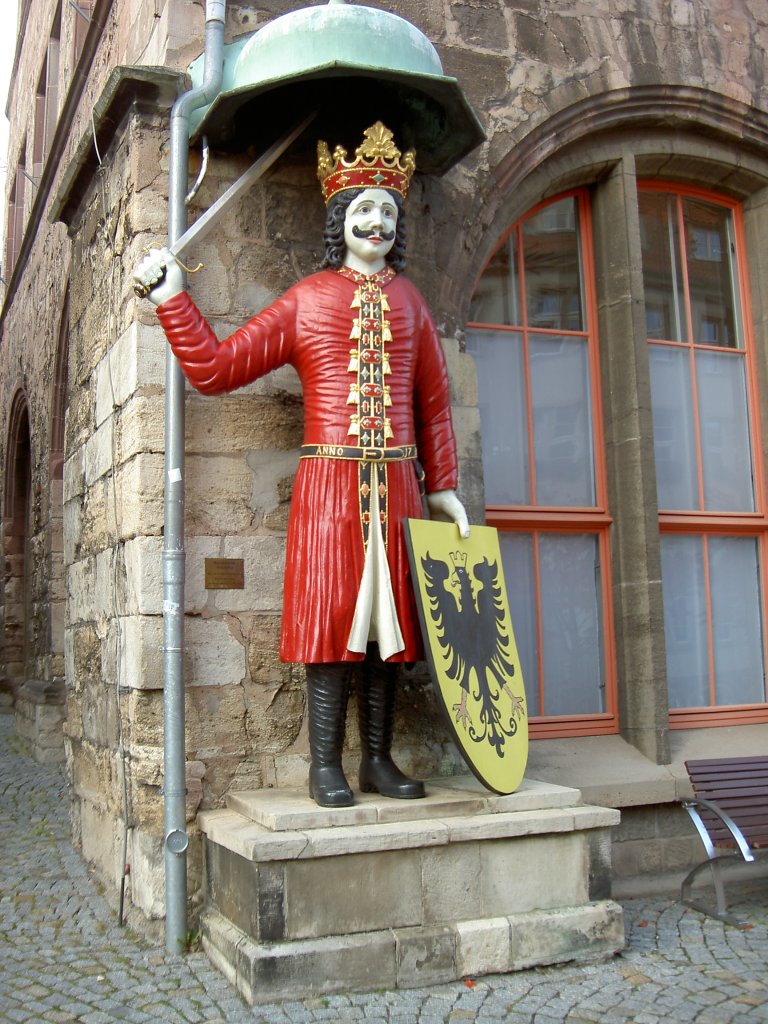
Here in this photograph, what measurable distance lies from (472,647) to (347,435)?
0.90m

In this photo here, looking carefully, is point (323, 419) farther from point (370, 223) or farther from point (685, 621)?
point (685, 621)

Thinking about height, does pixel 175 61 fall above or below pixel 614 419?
above

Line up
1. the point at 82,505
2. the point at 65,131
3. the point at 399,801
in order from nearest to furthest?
the point at 399,801 < the point at 82,505 < the point at 65,131

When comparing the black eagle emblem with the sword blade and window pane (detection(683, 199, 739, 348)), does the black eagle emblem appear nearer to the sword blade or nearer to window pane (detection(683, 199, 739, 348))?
the sword blade

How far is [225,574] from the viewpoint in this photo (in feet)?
13.4

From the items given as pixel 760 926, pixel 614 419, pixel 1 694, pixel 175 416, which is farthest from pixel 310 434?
pixel 1 694

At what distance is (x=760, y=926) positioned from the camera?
4156 millimetres

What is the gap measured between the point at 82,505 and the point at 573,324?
8.80ft

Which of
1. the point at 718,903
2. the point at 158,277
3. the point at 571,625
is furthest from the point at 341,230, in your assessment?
the point at 718,903

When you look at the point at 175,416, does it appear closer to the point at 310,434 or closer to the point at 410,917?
the point at 310,434

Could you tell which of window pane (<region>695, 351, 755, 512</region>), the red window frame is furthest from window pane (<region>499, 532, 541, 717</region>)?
window pane (<region>695, 351, 755, 512</region>)

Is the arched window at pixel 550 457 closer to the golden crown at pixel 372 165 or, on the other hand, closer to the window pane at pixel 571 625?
the window pane at pixel 571 625

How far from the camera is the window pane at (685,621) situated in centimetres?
538

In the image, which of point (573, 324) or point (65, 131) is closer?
point (573, 324)
